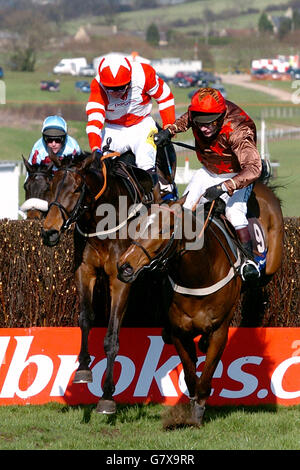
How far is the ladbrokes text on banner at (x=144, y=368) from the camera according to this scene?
7.17 m

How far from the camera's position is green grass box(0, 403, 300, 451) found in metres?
5.68

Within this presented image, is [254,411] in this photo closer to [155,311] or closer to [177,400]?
[177,400]

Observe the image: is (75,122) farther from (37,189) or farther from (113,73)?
(113,73)

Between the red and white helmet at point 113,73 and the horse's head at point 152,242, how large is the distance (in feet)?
6.22

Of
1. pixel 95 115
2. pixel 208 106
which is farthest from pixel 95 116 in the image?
pixel 208 106

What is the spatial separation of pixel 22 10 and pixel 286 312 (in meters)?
89.3

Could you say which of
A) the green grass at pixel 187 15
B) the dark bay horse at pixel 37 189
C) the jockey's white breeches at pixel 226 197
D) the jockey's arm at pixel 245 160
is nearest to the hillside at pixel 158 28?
the green grass at pixel 187 15

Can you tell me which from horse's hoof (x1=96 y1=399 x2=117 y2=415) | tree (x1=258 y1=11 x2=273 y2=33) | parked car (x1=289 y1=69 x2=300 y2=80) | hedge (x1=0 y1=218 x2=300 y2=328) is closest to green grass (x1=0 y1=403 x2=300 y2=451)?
horse's hoof (x1=96 y1=399 x2=117 y2=415)

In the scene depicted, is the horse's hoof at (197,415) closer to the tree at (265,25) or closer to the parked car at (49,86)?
the parked car at (49,86)

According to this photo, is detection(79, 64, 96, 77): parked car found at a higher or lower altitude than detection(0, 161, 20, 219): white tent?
lower

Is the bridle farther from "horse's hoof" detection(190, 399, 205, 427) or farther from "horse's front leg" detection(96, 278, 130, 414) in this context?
"horse's hoof" detection(190, 399, 205, 427)

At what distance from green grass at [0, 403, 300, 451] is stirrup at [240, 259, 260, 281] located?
1093 mm

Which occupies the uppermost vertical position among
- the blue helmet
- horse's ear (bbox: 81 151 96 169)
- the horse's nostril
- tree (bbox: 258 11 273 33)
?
horse's ear (bbox: 81 151 96 169)

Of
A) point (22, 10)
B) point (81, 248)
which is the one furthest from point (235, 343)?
point (22, 10)
